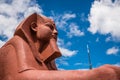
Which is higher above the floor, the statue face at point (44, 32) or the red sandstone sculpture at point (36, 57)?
the statue face at point (44, 32)

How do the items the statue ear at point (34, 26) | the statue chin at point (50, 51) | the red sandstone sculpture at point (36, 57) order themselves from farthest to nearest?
1. the statue ear at point (34, 26)
2. the statue chin at point (50, 51)
3. the red sandstone sculpture at point (36, 57)

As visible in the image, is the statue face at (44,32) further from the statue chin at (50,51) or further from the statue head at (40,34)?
the statue chin at (50,51)

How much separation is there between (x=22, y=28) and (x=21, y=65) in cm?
107

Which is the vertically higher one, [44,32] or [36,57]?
[44,32]

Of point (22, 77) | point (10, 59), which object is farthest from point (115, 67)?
point (10, 59)

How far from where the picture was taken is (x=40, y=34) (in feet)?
22.1

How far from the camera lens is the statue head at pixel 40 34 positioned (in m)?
6.55

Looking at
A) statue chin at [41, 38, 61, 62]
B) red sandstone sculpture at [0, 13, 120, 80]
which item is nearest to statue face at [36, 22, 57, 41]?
red sandstone sculpture at [0, 13, 120, 80]

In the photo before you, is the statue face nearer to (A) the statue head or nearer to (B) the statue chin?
(A) the statue head

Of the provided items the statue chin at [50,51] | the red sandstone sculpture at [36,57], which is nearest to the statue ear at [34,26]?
the red sandstone sculpture at [36,57]

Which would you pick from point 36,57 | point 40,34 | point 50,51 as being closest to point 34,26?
point 40,34

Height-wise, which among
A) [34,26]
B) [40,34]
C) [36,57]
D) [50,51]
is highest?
[34,26]

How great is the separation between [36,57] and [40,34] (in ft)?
2.06

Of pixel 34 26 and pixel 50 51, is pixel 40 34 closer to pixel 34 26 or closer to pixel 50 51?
pixel 34 26
